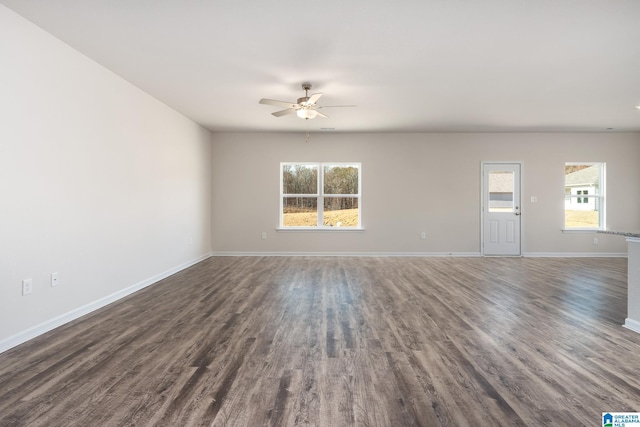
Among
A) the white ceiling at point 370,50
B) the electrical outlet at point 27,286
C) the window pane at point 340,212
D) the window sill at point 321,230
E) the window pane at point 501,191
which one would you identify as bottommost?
the electrical outlet at point 27,286

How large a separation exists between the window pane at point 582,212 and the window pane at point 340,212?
453 cm

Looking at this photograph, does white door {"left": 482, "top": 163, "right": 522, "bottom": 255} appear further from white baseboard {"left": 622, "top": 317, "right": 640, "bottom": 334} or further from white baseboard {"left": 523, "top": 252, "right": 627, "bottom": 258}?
white baseboard {"left": 622, "top": 317, "right": 640, "bottom": 334}

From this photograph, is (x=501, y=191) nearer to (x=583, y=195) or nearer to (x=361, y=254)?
(x=583, y=195)

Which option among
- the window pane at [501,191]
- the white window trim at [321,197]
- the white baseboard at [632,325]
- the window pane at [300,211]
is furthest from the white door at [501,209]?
the white baseboard at [632,325]

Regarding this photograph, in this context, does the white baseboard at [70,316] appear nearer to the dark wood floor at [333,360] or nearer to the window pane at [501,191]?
the dark wood floor at [333,360]

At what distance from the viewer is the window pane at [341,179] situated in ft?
23.0

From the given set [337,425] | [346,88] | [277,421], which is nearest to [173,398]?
[277,421]

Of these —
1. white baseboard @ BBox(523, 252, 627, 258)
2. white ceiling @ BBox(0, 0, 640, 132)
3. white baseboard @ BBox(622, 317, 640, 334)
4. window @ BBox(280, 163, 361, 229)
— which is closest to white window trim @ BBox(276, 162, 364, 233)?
window @ BBox(280, 163, 361, 229)

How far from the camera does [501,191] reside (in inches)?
270

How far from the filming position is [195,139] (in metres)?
6.12

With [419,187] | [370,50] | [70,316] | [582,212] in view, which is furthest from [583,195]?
[70,316]

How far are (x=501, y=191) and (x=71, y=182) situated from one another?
7.27 meters

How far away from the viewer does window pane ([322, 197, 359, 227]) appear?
7.02 meters

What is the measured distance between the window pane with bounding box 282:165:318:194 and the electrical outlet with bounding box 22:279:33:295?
478 cm
